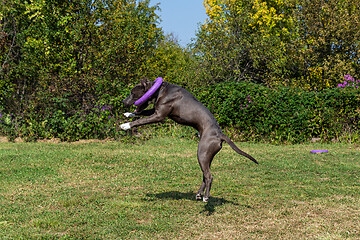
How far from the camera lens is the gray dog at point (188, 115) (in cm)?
576

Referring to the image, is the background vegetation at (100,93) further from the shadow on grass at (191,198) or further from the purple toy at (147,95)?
the purple toy at (147,95)

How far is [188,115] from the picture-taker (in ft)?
19.6

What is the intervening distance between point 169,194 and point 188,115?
86.1 inches

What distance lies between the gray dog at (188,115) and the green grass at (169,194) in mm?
866

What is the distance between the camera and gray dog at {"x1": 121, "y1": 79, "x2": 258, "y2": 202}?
5.76 m

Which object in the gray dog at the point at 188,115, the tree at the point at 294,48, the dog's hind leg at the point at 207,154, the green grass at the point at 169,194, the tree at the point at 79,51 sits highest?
the tree at the point at 294,48

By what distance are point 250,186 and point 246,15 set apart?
17.9 m

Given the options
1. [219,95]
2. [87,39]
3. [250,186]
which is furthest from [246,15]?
[250,186]

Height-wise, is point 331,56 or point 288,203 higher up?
point 331,56

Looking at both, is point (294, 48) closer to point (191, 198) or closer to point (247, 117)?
point (247, 117)

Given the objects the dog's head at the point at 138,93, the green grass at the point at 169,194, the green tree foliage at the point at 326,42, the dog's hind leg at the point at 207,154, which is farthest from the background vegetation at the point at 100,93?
the dog's hind leg at the point at 207,154

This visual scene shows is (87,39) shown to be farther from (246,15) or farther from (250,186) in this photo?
(246,15)

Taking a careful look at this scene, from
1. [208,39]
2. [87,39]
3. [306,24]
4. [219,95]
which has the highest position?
[306,24]

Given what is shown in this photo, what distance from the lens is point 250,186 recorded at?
8.30 metres
